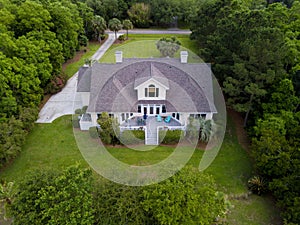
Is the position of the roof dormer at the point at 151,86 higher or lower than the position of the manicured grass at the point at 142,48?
higher

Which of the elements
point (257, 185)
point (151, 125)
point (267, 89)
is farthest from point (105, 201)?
point (267, 89)

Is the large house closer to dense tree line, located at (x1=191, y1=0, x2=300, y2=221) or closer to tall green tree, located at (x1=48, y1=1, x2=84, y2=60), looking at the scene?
dense tree line, located at (x1=191, y1=0, x2=300, y2=221)

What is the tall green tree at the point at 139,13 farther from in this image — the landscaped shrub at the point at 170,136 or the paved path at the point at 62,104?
the landscaped shrub at the point at 170,136

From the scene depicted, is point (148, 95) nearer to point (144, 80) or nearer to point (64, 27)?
point (144, 80)

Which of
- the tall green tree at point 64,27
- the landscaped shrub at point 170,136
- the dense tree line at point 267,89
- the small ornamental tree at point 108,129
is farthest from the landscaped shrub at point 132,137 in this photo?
the tall green tree at point 64,27

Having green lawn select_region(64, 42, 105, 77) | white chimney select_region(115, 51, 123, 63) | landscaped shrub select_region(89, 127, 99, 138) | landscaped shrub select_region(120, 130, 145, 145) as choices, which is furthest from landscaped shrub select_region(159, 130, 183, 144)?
green lawn select_region(64, 42, 105, 77)

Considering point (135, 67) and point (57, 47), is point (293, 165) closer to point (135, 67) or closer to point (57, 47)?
point (135, 67)
